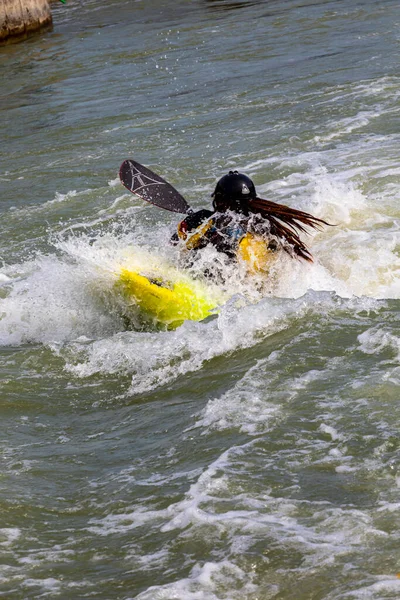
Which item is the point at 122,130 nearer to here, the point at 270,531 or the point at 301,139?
the point at 301,139

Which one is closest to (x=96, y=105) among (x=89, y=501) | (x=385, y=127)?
(x=385, y=127)

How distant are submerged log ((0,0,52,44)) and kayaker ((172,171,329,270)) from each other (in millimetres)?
14732

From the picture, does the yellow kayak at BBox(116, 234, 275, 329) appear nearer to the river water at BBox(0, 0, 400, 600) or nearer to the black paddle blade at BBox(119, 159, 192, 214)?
the river water at BBox(0, 0, 400, 600)

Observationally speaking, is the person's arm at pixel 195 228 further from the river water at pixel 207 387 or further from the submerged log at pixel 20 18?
the submerged log at pixel 20 18

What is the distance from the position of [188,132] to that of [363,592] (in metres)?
9.14

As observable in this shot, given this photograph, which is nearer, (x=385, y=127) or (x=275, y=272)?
(x=275, y=272)

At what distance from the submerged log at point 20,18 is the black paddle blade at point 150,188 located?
42.7ft

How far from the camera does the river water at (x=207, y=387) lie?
3.47m

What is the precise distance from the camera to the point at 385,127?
10.9 m

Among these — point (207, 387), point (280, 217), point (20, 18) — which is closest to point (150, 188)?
point (280, 217)

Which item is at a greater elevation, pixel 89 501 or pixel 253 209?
pixel 253 209

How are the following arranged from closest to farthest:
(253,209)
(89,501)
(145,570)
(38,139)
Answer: (145,570), (89,501), (253,209), (38,139)

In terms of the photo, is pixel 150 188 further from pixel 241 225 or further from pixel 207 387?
pixel 207 387

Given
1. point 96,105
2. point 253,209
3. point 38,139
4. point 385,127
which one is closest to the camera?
point 253,209
